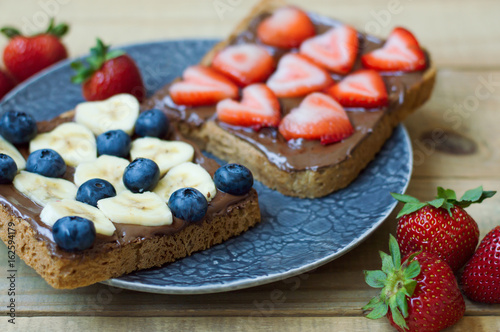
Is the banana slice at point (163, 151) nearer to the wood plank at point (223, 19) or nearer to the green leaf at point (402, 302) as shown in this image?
the green leaf at point (402, 302)

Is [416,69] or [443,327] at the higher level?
[416,69]

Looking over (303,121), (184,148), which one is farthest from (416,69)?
(184,148)

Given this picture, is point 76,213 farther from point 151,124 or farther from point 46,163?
point 151,124

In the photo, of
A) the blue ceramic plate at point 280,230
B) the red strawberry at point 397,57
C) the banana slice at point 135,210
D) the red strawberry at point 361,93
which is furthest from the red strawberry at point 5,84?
the red strawberry at point 397,57

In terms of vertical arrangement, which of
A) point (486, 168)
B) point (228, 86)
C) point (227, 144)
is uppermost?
point (228, 86)

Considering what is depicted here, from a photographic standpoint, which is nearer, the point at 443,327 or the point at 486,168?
the point at 443,327

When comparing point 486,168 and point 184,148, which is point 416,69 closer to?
point 486,168

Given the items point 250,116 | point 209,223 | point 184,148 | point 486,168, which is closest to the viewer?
point 209,223

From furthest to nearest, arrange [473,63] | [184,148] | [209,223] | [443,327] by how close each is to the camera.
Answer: [473,63] → [184,148] → [209,223] → [443,327]
